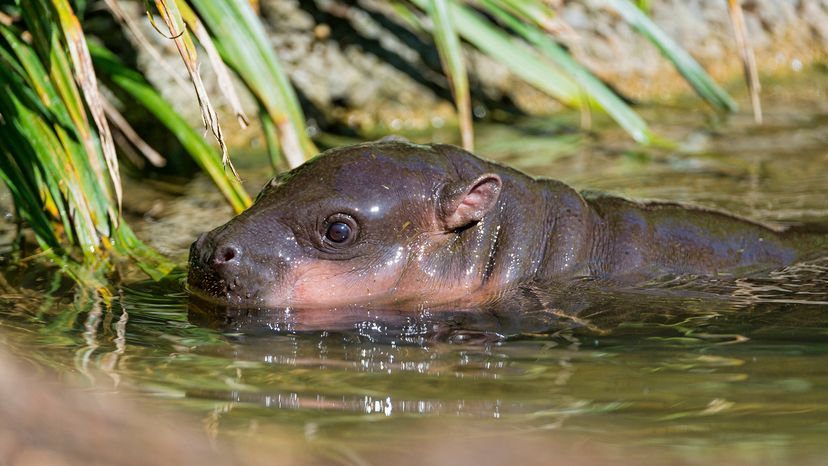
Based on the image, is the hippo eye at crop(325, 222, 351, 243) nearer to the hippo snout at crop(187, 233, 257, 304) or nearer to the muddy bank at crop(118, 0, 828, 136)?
the hippo snout at crop(187, 233, 257, 304)

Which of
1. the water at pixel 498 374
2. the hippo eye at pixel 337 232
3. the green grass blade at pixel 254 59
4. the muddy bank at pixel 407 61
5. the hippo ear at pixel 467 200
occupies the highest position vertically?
the muddy bank at pixel 407 61

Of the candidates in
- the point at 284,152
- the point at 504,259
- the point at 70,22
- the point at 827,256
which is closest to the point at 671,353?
the point at 504,259

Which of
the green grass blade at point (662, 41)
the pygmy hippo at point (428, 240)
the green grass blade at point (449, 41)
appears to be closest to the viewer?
the pygmy hippo at point (428, 240)

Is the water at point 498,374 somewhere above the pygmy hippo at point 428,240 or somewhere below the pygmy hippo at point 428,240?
below

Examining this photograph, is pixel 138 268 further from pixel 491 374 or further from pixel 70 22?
pixel 491 374

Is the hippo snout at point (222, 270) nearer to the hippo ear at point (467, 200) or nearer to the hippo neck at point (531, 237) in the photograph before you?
the hippo ear at point (467, 200)

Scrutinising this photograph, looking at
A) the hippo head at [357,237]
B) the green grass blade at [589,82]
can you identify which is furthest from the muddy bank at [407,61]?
the hippo head at [357,237]
